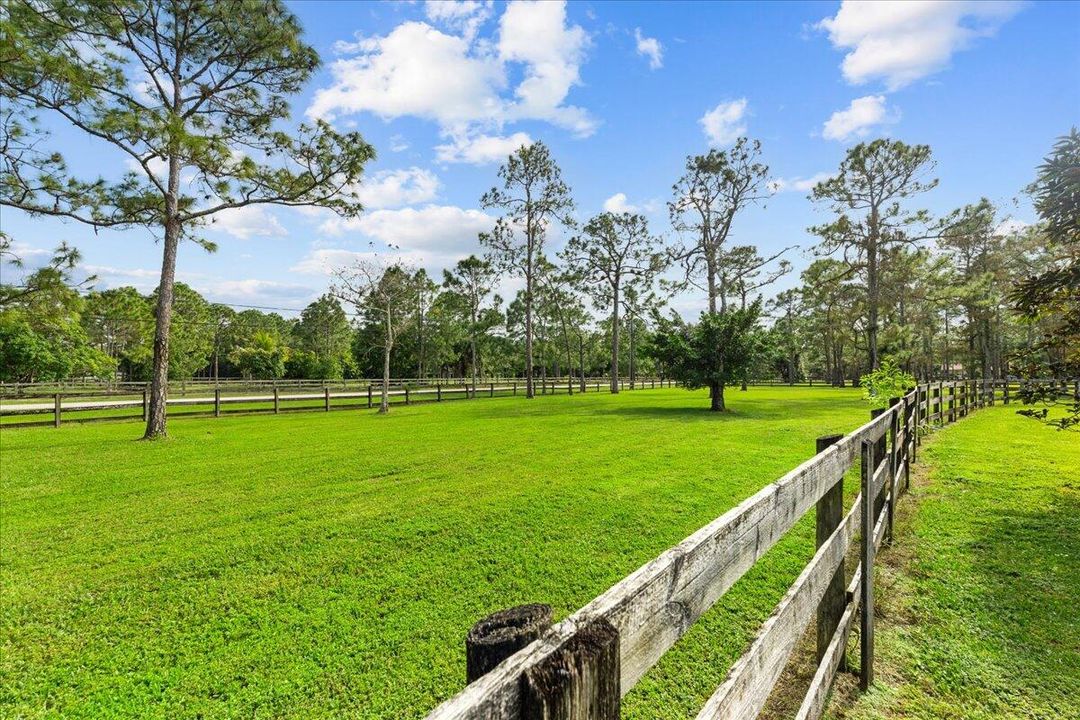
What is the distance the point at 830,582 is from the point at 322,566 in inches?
150

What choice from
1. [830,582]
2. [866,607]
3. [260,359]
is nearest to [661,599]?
[830,582]

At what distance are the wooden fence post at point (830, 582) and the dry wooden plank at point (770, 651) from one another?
161 mm

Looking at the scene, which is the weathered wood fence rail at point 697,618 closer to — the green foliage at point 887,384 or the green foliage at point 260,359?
the green foliage at point 887,384

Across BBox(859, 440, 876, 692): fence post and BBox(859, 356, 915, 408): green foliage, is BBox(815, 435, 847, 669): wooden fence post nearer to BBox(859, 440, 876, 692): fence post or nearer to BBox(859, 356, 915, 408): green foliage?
BBox(859, 440, 876, 692): fence post

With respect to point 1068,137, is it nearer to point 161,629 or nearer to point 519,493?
point 519,493

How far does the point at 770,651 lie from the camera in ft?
4.94

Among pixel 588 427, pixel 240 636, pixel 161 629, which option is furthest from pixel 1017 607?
pixel 588 427

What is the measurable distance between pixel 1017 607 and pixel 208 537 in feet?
22.3

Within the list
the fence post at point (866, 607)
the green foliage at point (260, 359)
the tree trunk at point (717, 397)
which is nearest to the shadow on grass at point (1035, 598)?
the fence post at point (866, 607)

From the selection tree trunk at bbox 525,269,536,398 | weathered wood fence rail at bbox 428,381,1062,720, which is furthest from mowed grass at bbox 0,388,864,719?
tree trunk at bbox 525,269,536,398

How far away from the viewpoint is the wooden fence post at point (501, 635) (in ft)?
2.56

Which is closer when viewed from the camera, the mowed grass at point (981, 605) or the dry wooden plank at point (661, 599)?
the dry wooden plank at point (661, 599)

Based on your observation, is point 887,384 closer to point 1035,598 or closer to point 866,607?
point 1035,598

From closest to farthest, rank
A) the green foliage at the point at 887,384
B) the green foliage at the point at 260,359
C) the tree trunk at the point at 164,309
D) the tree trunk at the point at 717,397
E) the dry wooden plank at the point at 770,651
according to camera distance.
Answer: the dry wooden plank at the point at 770,651
the green foliage at the point at 887,384
the tree trunk at the point at 164,309
the tree trunk at the point at 717,397
the green foliage at the point at 260,359
